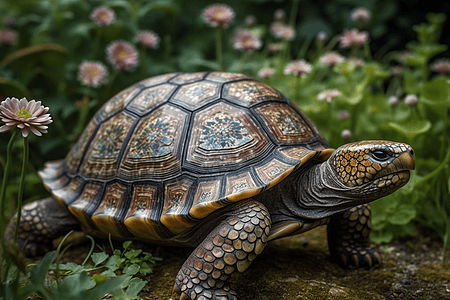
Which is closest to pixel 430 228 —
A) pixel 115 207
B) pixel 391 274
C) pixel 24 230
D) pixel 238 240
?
pixel 391 274

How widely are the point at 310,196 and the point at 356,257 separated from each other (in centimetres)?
56

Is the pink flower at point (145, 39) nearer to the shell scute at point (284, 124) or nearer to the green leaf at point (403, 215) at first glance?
the shell scute at point (284, 124)

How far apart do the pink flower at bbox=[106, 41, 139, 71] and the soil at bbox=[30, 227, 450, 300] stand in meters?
1.62

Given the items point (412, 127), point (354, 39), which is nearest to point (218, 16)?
point (354, 39)

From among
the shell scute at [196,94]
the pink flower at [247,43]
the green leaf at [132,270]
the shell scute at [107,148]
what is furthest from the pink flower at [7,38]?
the green leaf at [132,270]

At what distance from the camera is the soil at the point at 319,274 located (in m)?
2.14

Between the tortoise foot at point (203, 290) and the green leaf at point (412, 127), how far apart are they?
5.57 feet

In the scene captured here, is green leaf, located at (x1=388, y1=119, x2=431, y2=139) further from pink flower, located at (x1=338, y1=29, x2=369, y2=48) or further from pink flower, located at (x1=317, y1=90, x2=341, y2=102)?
pink flower, located at (x1=338, y1=29, x2=369, y2=48)

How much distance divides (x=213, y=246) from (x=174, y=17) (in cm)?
332

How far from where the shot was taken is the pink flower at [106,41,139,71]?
359 centimetres

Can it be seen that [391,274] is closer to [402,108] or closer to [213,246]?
[213,246]

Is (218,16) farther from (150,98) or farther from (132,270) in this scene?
(132,270)

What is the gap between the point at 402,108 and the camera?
347cm

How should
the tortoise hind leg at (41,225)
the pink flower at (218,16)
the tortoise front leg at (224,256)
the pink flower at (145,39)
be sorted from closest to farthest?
the tortoise front leg at (224,256), the tortoise hind leg at (41,225), the pink flower at (218,16), the pink flower at (145,39)
